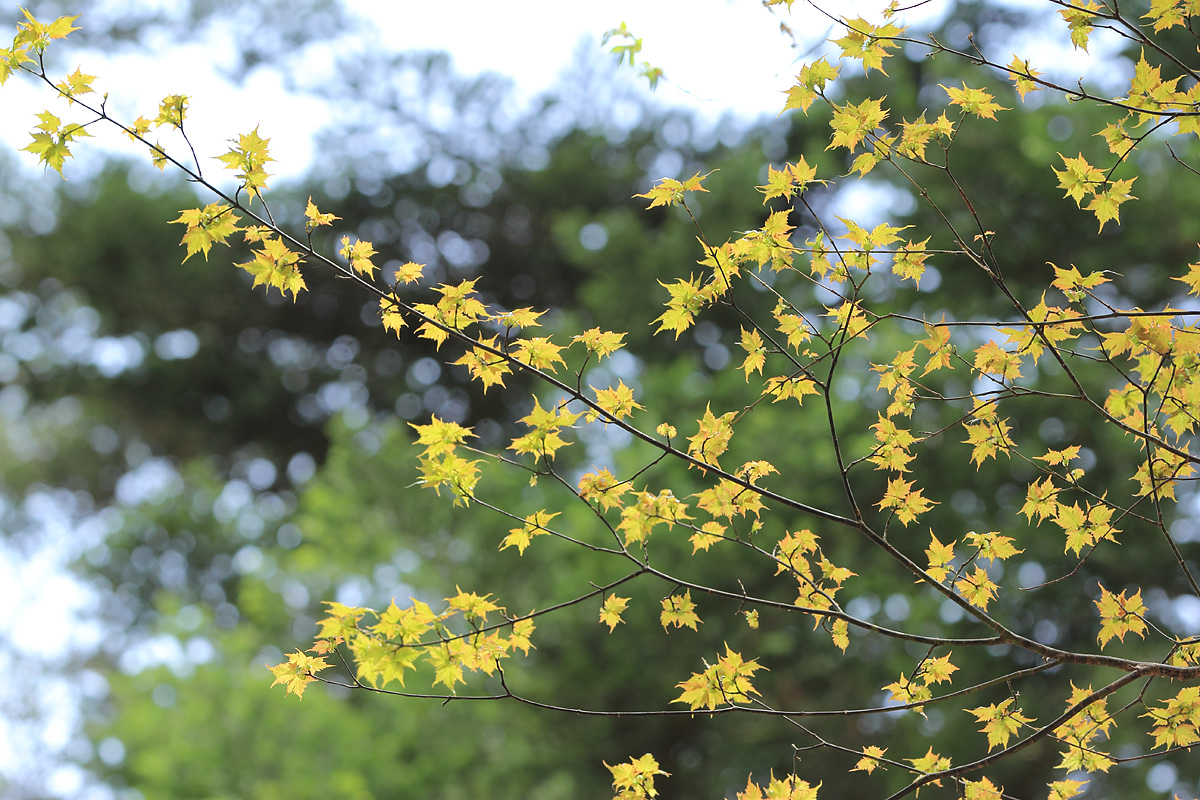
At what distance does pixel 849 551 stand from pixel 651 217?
12.1 ft

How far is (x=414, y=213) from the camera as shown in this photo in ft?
25.3

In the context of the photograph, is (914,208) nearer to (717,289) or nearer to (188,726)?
(717,289)

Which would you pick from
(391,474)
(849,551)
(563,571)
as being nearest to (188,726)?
(391,474)

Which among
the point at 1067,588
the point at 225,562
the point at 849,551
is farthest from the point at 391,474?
the point at 225,562

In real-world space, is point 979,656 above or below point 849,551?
below

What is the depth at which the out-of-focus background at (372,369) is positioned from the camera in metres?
4.69

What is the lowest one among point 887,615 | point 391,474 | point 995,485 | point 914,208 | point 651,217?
point 887,615

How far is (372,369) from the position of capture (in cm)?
827

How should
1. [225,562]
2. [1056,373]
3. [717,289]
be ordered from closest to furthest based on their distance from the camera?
[717,289] → [1056,373] → [225,562]

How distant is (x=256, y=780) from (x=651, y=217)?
193 inches

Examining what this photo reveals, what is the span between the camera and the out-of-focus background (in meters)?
4.69

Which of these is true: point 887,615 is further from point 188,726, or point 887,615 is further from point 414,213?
point 414,213

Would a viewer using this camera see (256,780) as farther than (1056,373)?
Yes

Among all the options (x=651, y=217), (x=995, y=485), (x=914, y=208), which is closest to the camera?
(x=995, y=485)
